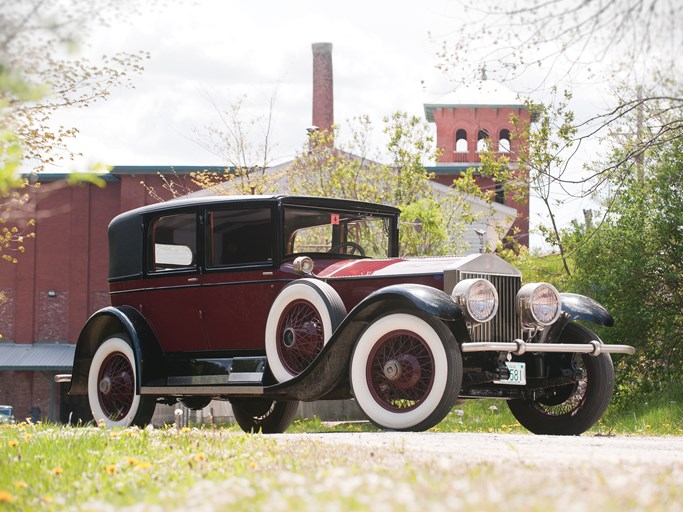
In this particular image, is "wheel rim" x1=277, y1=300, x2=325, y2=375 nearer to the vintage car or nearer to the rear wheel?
the vintage car

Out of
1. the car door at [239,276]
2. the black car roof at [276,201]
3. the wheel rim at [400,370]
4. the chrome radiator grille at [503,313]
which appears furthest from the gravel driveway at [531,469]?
the black car roof at [276,201]

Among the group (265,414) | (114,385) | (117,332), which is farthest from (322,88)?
(114,385)

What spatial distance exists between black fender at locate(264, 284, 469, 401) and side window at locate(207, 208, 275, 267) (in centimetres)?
127

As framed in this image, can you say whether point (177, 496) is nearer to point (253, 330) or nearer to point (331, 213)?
point (253, 330)

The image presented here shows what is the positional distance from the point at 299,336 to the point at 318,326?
0.19m

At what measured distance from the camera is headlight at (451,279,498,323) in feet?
24.7

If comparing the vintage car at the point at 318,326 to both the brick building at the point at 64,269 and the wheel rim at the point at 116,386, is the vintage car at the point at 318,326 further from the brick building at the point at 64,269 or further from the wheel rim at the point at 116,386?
the brick building at the point at 64,269

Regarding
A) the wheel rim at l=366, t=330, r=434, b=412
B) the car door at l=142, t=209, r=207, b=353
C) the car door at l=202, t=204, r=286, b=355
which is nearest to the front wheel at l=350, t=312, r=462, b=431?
the wheel rim at l=366, t=330, r=434, b=412

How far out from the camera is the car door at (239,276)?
342 inches

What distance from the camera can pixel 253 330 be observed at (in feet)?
28.6

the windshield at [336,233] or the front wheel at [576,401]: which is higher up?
the windshield at [336,233]

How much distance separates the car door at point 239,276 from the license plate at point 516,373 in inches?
79.4

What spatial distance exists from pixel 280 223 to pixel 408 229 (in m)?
10.9

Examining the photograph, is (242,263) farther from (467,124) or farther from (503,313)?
(467,124)
